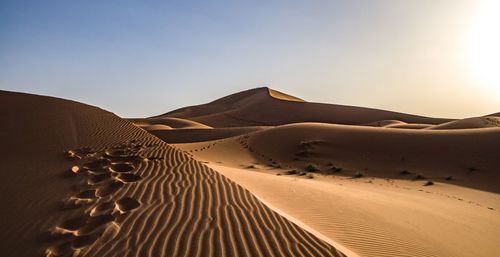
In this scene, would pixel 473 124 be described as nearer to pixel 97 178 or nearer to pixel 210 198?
pixel 210 198

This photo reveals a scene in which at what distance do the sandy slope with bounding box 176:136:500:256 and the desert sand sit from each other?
44mm

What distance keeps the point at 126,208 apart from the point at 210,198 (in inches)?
60.1

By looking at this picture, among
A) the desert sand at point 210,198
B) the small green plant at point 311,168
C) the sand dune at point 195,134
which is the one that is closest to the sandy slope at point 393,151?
the desert sand at point 210,198

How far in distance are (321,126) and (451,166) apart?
9.84 m

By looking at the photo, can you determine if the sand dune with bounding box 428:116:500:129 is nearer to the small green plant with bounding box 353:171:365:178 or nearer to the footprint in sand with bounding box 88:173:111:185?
the small green plant with bounding box 353:171:365:178

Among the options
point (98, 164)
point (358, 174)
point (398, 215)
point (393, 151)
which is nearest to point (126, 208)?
point (98, 164)

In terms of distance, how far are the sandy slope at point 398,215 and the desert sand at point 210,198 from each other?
0.15 ft

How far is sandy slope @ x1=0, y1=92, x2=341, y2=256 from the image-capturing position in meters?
5.19

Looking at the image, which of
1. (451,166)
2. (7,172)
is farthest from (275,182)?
(451,166)

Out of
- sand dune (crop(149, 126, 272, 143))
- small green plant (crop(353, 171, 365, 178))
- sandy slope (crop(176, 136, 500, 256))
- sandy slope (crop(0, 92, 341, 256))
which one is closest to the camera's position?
sandy slope (crop(0, 92, 341, 256))

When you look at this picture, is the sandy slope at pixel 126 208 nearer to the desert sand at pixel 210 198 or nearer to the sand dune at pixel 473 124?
the desert sand at pixel 210 198

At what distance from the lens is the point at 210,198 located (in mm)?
7078

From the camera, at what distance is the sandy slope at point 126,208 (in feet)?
17.0

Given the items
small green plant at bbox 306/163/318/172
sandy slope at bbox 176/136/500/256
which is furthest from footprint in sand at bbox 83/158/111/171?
small green plant at bbox 306/163/318/172
